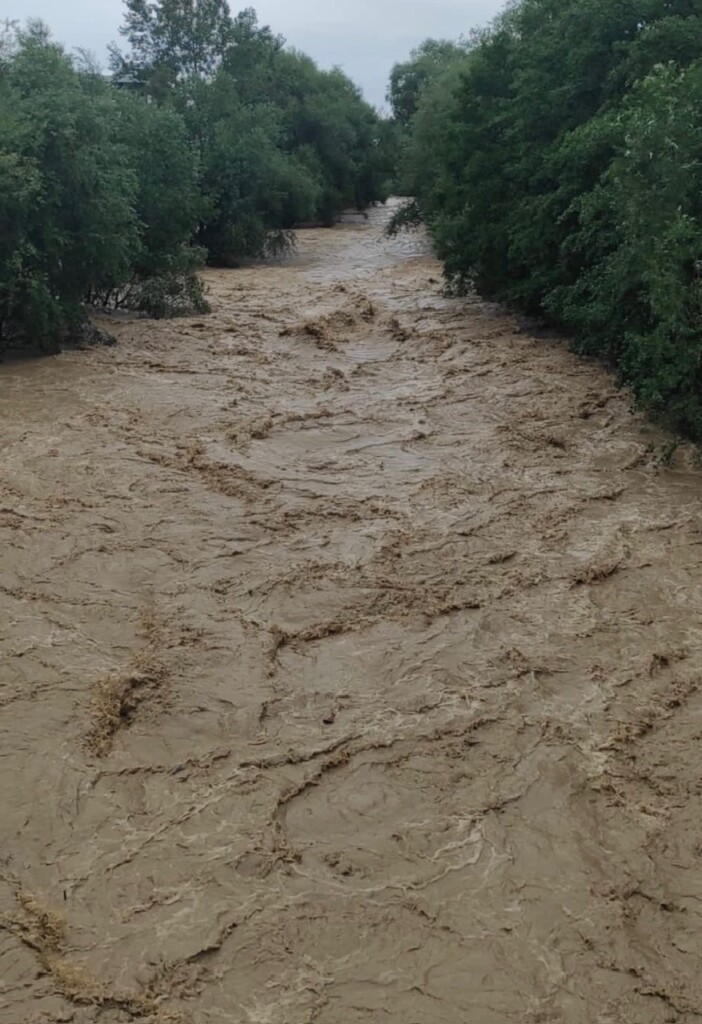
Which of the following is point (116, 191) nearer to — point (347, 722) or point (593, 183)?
point (593, 183)

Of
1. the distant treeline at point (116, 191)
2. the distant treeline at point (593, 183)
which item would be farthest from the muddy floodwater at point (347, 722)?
the distant treeline at point (116, 191)

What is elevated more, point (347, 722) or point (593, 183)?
point (593, 183)

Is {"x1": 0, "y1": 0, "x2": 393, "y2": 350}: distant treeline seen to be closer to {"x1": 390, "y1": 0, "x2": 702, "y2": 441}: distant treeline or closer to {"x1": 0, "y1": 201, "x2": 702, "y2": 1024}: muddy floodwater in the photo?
{"x1": 0, "y1": 201, "x2": 702, "y2": 1024}: muddy floodwater

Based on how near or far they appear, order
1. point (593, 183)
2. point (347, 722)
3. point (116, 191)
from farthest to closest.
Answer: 1. point (116, 191)
2. point (593, 183)
3. point (347, 722)

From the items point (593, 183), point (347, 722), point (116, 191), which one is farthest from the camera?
point (116, 191)

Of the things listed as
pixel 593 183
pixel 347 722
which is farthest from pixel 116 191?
pixel 347 722

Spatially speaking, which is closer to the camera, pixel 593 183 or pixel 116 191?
pixel 593 183

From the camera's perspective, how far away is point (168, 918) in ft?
15.0

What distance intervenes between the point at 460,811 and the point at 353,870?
0.73 m

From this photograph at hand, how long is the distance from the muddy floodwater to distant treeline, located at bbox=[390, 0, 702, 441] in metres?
1.60

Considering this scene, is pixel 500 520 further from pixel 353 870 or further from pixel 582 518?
pixel 353 870

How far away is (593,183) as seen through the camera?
1457cm

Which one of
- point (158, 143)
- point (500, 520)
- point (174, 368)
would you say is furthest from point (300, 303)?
point (500, 520)

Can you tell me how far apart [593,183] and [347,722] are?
1103cm
